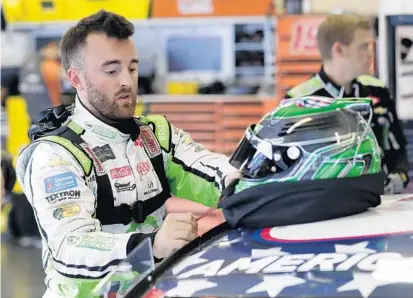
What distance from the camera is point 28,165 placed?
74.8 inches

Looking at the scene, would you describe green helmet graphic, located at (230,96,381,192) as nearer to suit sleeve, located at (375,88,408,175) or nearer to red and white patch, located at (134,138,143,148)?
red and white patch, located at (134,138,143,148)

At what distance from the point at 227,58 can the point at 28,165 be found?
13.6 ft

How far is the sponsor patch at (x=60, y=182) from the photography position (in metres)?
1.79

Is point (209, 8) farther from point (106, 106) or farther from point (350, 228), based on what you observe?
point (350, 228)

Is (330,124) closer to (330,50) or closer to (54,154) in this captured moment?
(54,154)

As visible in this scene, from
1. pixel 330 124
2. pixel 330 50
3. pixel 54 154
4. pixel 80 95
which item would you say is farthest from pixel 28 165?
pixel 330 50

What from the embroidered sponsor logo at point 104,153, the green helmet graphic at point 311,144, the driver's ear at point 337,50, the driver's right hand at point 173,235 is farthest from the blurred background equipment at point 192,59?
the driver's right hand at point 173,235

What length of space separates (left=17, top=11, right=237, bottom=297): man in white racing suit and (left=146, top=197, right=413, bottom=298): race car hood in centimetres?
35

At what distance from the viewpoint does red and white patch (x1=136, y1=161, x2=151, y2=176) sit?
2.04 meters

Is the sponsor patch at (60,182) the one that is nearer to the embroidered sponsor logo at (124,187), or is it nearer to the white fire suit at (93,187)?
the white fire suit at (93,187)

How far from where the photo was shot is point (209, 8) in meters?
5.89

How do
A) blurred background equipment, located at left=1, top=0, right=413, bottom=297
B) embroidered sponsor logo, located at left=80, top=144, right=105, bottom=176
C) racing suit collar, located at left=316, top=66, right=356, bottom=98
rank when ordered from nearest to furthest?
embroidered sponsor logo, located at left=80, top=144, right=105, bottom=176 < racing suit collar, located at left=316, top=66, right=356, bottom=98 < blurred background equipment, located at left=1, top=0, right=413, bottom=297

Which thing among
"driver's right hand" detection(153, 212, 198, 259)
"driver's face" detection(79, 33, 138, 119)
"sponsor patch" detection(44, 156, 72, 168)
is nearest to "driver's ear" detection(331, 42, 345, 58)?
"driver's face" detection(79, 33, 138, 119)

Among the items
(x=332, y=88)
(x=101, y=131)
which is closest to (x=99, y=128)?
(x=101, y=131)
